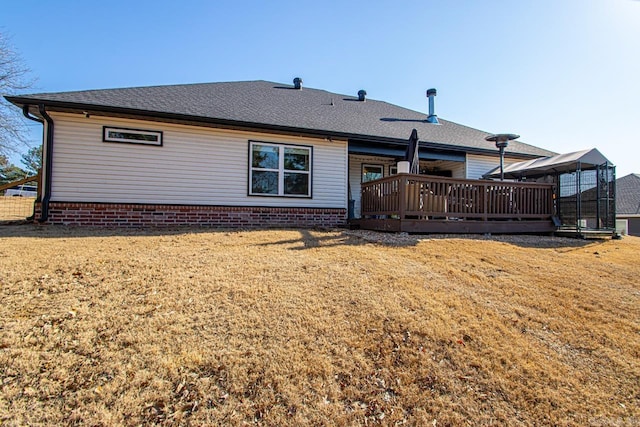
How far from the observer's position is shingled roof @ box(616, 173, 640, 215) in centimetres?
2366

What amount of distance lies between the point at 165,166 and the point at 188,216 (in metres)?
1.45

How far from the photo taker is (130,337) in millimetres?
2396

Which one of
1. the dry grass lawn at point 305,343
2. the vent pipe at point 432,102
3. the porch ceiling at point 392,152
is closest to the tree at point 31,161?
the porch ceiling at point 392,152

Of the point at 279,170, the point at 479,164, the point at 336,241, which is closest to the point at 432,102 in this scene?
the point at 479,164

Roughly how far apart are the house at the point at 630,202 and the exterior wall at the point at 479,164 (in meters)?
18.3

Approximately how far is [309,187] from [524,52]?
744 centimetres

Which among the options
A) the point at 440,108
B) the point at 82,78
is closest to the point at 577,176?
the point at 440,108

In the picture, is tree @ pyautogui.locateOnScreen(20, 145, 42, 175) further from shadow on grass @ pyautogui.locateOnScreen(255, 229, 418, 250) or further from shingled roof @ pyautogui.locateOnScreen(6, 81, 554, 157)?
shadow on grass @ pyautogui.locateOnScreen(255, 229, 418, 250)

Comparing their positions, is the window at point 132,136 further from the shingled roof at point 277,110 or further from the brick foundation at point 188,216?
the brick foundation at point 188,216

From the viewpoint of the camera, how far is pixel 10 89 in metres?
14.8

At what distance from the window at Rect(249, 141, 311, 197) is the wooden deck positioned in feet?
6.87

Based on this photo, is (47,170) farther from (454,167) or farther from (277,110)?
(454,167)

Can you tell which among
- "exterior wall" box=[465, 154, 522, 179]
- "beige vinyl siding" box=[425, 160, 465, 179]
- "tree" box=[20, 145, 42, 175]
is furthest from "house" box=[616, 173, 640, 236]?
"tree" box=[20, 145, 42, 175]

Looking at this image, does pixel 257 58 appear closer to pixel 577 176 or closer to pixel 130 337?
pixel 577 176
